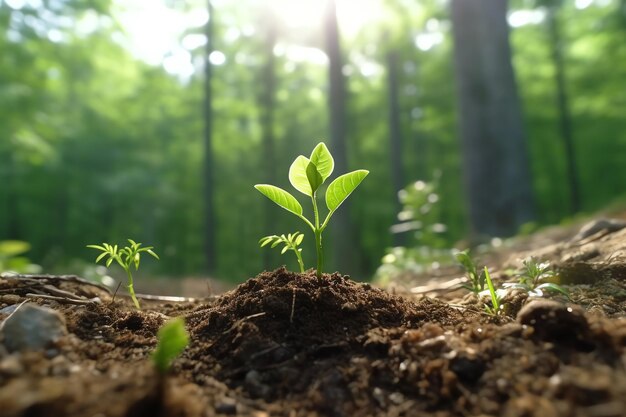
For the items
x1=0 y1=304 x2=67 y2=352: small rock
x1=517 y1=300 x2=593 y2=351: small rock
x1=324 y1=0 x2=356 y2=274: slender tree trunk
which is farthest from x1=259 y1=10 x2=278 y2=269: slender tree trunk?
x1=517 y1=300 x2=593 y2=351: small rock

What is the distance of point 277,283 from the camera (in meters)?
1.82

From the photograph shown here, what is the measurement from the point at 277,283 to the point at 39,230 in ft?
92.2

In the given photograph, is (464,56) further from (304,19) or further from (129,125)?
(129,125)

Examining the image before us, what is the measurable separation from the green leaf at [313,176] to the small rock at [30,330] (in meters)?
0.94

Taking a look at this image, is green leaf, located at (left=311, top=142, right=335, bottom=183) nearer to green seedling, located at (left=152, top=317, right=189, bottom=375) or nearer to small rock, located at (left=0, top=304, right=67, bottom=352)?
green seedling, located at (left=152, top=317, right=189, bottom=375)

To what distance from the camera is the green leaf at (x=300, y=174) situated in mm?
1729

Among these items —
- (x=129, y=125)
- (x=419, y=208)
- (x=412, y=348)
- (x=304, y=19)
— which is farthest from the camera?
(x=129, y=125)

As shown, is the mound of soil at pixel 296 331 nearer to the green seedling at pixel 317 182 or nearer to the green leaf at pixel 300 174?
the green seedling at pixel 317 182

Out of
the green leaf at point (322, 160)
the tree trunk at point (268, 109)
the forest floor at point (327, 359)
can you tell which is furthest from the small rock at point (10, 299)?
the tree trunk at point (268, 109)

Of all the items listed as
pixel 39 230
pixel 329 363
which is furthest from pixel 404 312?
pixel 39 230

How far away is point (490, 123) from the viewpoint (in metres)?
7.25

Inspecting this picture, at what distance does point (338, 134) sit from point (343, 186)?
8752 millimetres

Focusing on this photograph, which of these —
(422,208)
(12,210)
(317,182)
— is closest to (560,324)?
(317,182)

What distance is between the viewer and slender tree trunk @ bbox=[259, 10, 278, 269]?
58.2 feet
